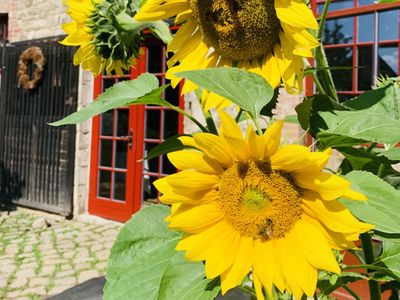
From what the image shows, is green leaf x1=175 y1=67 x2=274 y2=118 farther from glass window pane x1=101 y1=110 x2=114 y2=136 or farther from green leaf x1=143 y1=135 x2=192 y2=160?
glass window pane x1=101 y1=110 x2=114 y2=136

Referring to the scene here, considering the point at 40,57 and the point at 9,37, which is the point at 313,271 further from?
the point at 9,37

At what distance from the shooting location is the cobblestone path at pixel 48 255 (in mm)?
2686

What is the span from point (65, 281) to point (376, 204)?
2.63 m

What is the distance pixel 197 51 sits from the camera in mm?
463

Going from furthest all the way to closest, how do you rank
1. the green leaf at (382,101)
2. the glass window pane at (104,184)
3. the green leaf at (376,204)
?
the glass window pane at (104,184), the green leaf at (382,101), the green leaf at (376,204)

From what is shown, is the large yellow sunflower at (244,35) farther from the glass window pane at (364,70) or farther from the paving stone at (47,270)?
the paving stone at (47,270)

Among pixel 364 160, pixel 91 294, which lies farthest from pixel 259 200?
pixel 91 294

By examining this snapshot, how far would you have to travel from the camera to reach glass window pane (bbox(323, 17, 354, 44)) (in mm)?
2936

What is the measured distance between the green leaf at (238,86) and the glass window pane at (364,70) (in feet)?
8.70

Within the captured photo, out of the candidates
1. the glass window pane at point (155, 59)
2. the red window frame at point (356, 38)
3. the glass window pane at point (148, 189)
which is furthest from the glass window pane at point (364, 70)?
the glass window pane at point (148, 189)

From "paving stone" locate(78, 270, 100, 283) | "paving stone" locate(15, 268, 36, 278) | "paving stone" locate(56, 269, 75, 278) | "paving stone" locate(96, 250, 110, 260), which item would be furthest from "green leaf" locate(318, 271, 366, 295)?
"paving stone" locate(96, 250, 110, 260)

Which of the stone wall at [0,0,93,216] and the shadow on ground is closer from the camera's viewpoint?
the shadow on ground

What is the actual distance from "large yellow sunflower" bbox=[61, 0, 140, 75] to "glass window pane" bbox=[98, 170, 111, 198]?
12.6ft

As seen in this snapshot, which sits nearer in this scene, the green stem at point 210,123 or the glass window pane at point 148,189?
A: the green stem at point 210,123
